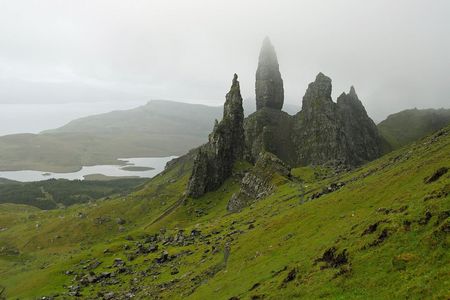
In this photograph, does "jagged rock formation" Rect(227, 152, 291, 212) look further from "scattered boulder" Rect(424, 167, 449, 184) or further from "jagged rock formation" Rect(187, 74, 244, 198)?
"scattered boulder" Rect(424, 167, 449, 184)

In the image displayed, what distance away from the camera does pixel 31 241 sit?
576ft

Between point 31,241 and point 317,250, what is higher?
point 317,250

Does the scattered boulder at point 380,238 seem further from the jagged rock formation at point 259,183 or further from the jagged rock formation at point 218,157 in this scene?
the jagged rock formation at point 218,157

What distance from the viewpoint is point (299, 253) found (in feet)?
169

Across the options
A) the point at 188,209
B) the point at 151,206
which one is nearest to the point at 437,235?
the point at 188,209

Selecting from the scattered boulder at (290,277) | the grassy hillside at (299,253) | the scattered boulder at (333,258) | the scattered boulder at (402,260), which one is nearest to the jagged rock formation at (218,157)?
the grassy hillside at (299,253)

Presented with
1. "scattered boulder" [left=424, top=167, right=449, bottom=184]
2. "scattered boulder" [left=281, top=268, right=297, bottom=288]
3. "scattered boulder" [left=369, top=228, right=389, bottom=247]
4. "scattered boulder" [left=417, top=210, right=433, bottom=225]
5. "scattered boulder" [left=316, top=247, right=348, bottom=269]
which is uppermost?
"scattered boulder" [left=424, top=167, right=449, bottom=184]

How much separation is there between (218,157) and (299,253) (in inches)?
5075

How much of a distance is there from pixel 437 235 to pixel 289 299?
13.6 m

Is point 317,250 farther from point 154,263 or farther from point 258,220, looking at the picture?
point 154,263

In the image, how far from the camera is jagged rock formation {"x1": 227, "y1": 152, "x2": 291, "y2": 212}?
133875 mm

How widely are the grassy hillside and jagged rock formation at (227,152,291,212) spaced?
476 cm

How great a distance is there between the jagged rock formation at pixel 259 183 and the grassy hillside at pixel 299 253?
4.76 metres

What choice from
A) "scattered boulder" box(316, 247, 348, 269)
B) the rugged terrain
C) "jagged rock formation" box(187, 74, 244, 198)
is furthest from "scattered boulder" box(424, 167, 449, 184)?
"jagged rock formation" box(187, 74, 244, 198)
